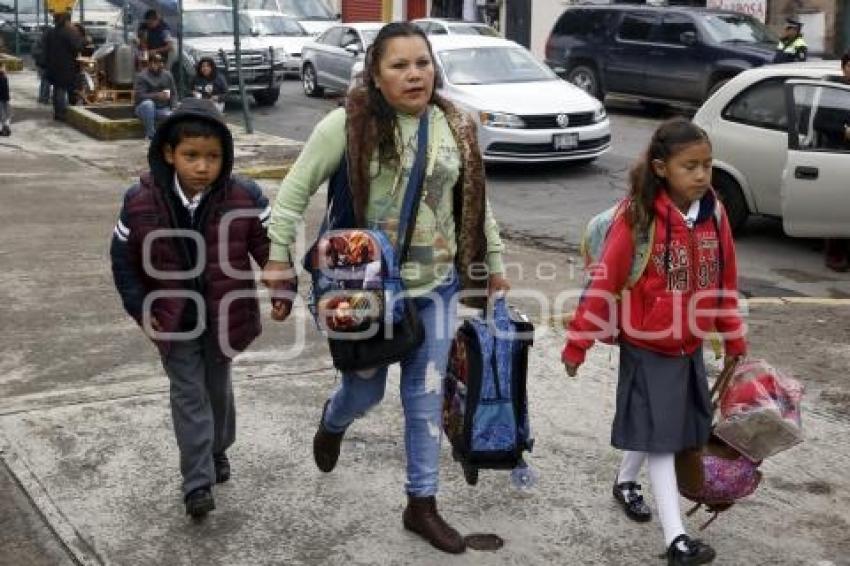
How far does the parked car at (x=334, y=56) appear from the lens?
21.5 m

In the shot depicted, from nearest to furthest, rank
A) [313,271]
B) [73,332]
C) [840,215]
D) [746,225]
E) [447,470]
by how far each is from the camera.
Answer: [313,271], [447,470], [73,332], [840,215], [746,225]

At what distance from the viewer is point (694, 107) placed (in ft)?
62.7

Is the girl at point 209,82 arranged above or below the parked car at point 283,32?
below

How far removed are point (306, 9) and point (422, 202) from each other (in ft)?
81.0

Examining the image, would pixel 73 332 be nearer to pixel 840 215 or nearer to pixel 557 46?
pixel 840 215

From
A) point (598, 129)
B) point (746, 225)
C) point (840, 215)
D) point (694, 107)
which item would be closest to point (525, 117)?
point (598, 129)

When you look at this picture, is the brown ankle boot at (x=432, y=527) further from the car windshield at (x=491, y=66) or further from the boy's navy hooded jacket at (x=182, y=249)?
the car windshield at (x=491, y=66)

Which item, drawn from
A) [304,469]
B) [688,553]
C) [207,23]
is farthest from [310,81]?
[688,553]

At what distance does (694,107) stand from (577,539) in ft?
52.1

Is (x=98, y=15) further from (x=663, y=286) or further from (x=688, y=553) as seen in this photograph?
(x=688, y=553)

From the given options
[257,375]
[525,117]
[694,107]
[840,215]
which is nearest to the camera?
[257,375]

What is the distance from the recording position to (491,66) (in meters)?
14.6

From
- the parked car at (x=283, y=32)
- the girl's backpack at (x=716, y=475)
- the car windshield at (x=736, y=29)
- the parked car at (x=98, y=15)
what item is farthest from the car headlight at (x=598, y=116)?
the parked car at (x=98, y=15)

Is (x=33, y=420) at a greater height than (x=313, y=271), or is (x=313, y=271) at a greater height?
(x=313, y=271)
